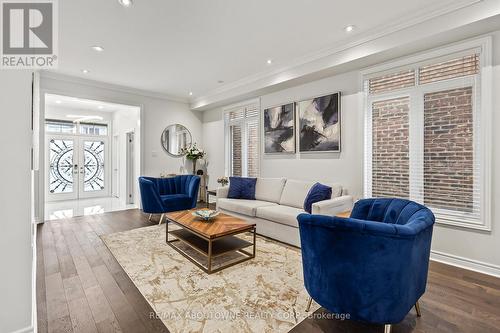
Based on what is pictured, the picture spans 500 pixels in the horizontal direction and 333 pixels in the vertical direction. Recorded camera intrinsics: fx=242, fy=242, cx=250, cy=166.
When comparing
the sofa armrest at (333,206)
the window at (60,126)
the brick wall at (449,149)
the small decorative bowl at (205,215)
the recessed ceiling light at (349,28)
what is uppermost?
the recessed ceiling light at (349,28)

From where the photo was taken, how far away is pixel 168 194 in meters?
4.95

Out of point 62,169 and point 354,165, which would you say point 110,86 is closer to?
point 62,169

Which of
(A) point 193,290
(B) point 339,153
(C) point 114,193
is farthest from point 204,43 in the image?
(C) point 114,193

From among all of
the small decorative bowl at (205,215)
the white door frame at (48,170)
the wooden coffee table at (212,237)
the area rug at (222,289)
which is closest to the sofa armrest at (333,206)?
the area rug at (222,289)

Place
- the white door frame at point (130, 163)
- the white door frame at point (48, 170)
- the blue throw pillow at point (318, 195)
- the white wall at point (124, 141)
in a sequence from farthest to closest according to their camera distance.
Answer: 1. the white door frame at point (48, 170)
2. the white door frame at point (130, 163)
3. the white wall at point (124, 141)
4. the blue throw pillow at point (318, 195)

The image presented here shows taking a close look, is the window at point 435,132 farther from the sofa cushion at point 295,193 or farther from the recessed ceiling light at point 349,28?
the sofa cushion at point 295,193

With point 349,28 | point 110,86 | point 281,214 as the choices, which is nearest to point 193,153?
point 110,86

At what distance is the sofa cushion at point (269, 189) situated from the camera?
4.29 metres

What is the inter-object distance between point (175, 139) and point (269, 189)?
10.6 feet

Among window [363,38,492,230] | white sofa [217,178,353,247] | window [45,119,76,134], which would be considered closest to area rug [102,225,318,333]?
white sofa [217,178,353,247]

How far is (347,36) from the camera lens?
10.4ft

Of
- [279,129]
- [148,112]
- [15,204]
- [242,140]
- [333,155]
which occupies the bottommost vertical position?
[15,204]

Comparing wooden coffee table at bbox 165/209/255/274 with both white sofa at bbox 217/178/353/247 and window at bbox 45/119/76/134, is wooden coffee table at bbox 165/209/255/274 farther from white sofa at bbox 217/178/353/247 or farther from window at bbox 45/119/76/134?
window at bbox 45/119/76/134

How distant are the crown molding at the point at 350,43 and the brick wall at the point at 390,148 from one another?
34.9 inches
